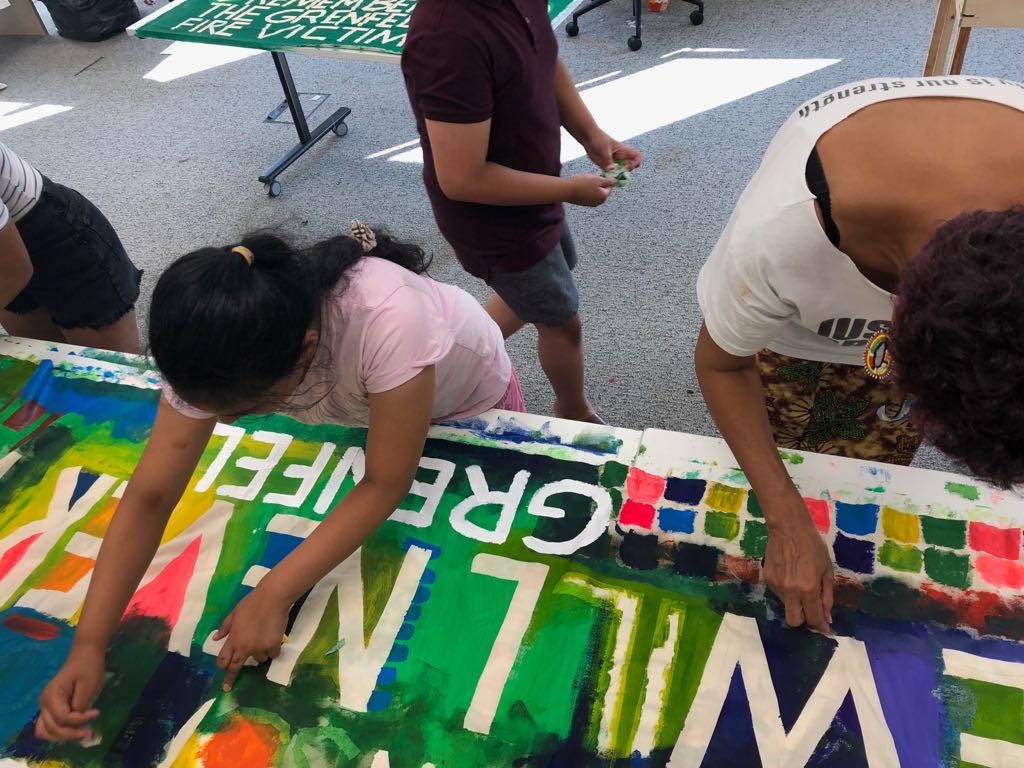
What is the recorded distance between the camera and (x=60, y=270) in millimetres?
1446

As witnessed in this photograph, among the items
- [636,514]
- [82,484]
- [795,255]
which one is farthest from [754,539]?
[82,484]

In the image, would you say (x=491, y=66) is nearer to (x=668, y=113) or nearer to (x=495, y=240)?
(x=495, y=240)

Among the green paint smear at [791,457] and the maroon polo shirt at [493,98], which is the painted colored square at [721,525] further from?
the maroon polo shirt at [493,98]

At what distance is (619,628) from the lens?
0.89 metres

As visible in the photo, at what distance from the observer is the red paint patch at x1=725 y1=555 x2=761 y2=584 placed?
0.92m

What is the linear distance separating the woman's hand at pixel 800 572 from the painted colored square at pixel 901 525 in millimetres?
109

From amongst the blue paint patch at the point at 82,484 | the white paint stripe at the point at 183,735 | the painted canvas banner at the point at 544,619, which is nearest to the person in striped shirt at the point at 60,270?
the blue paint patch at the point at 82,484

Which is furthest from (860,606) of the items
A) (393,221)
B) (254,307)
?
(393,221)

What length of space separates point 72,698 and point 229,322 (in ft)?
1.69

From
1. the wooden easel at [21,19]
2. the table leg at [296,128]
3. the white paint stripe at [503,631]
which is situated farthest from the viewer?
the wooden easel at [21,19]

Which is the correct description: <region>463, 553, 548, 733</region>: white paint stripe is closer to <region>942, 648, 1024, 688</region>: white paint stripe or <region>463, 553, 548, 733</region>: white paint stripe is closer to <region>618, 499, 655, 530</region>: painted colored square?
<region>618, 499, 655, 530</region>: painted colored square

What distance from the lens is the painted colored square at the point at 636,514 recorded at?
99 cm

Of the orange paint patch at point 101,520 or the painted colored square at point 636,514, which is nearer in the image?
the painted colored square at point 636,514

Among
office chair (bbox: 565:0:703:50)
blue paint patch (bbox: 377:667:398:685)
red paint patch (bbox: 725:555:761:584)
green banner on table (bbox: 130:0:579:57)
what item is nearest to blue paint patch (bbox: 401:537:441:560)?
blue paint patch (bbox: 377:667:398:685)
